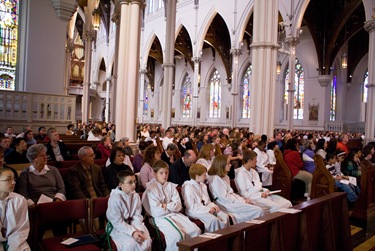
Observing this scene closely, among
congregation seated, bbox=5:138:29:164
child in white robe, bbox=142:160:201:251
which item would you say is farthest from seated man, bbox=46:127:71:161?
child in white robe, bbox=142:160:201:251

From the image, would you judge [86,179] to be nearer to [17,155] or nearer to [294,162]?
[17,155]

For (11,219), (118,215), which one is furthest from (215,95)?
(11,219)

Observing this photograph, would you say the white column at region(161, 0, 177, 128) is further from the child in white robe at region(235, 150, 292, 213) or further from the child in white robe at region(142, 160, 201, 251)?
the child in white robe at region(142, 160, 201, 251)

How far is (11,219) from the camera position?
9.25 feet

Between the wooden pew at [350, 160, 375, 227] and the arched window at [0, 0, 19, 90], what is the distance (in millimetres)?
12681

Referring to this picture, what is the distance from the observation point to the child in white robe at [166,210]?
360cm

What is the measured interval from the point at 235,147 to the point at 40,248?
5.76 metres

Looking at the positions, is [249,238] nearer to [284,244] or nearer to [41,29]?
[284,244]

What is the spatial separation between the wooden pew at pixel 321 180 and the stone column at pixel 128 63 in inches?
200

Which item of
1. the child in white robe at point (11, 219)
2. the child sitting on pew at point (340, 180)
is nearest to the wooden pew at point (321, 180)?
the child sitting on pew at point (340, 180)

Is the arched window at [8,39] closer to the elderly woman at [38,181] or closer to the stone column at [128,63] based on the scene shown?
the stone column at [128,63]

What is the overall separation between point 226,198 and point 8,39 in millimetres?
13822

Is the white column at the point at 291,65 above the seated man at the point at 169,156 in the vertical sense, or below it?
above

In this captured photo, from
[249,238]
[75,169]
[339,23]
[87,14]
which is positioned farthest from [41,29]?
[339,23]
